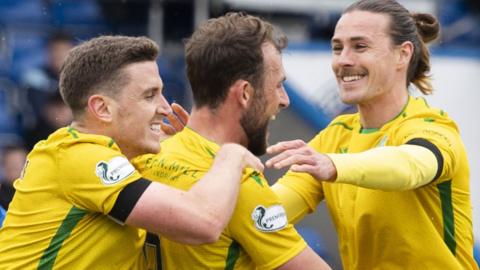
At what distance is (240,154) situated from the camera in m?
4.39

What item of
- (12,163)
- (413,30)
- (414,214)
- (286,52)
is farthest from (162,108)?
(286,52)

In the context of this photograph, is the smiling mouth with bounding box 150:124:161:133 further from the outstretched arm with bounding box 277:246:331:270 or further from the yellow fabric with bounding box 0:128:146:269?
the outstretched arm with bounding box 277:246:331:270

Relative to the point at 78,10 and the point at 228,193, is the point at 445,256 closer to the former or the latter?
the point at 228,193

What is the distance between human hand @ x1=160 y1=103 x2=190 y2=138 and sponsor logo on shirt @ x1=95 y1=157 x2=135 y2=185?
880 millimetres

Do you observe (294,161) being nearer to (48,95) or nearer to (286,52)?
(286,52)

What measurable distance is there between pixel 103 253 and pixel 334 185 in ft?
4.81

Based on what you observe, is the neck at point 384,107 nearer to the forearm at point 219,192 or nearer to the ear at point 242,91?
the ear at point 242,91

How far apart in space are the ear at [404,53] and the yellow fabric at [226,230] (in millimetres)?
1294

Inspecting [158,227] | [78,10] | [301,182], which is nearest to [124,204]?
[158,227]

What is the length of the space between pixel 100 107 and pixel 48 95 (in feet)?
18.6

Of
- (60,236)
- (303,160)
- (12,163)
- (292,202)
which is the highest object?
(303,160)

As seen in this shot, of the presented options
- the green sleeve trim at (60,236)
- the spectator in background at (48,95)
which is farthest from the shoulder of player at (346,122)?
the spectator in background at (48,95)

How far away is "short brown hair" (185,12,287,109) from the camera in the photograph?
4.55 metres

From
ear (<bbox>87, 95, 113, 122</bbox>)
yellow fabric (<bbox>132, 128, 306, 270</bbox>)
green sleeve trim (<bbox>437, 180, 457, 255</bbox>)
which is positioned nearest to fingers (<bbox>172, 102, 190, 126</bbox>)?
yellow fabric (<bbox>132, 128, 306, 270</bbox>)
